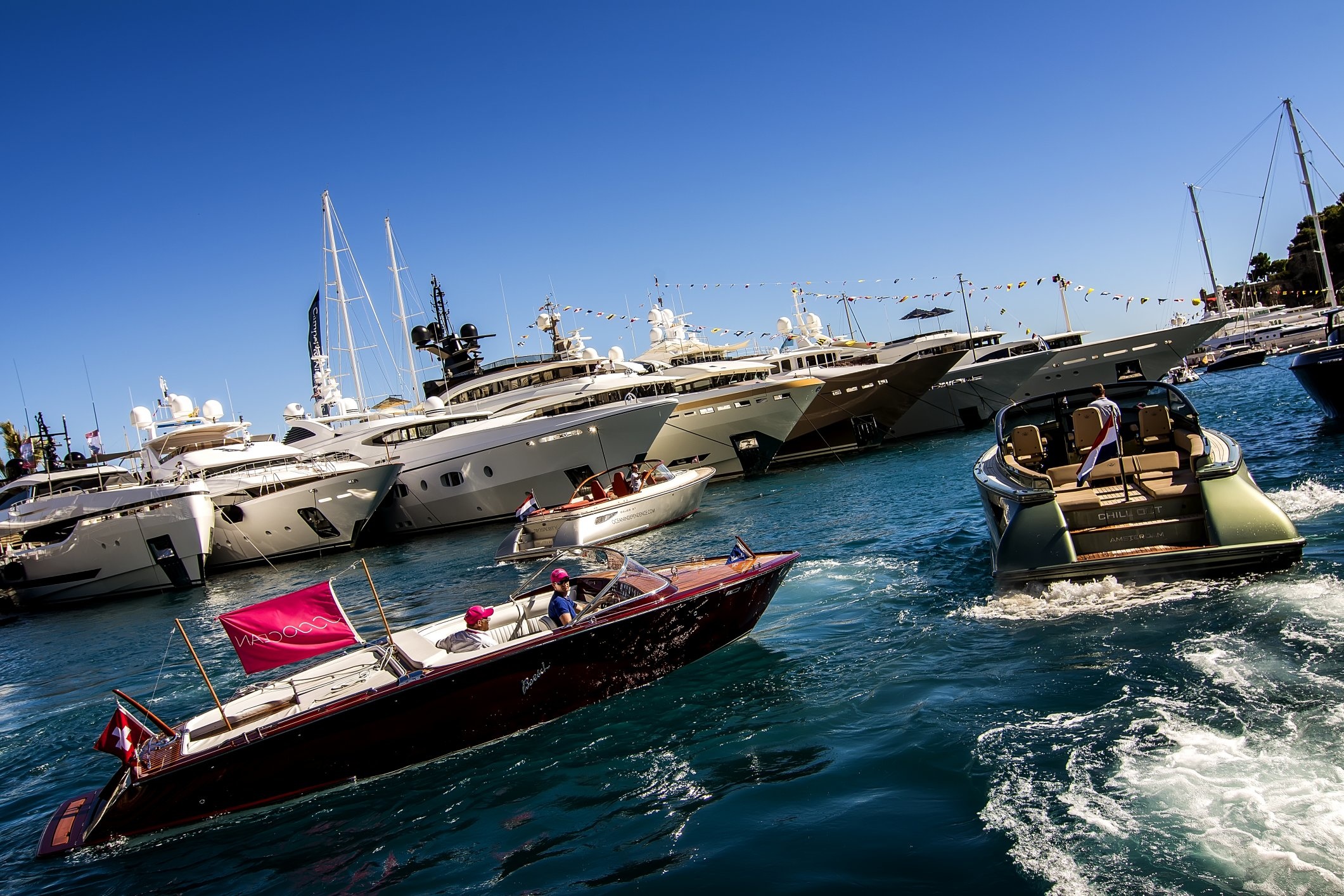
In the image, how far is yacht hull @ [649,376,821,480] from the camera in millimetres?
35719

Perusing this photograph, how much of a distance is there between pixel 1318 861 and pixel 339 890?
242 inches

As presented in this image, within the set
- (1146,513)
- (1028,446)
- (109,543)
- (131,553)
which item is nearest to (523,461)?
(131,553)

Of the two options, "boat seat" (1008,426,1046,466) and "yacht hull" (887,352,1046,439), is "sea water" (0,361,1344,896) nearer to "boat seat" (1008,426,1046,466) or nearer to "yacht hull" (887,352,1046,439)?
"boat seat" (1008,426,1046,466)

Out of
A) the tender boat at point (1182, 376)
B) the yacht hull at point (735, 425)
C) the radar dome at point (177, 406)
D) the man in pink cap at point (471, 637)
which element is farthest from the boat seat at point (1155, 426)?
the tender boat at point (1182, 376)

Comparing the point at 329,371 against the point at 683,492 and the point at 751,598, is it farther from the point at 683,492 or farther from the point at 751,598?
the point at 751,598

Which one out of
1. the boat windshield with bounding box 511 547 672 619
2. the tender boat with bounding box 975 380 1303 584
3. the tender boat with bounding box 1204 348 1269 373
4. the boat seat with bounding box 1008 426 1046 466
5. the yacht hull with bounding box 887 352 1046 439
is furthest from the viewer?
the tender boat with bounding box 1204 348 1269 373

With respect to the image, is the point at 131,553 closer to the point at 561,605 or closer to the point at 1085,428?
the point at 561,605

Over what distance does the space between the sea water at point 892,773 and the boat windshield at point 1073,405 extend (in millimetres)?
2127

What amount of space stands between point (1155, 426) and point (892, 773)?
22.5 feet

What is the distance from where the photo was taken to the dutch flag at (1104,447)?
32.8 ft

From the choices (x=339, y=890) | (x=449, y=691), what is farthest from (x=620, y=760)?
(x=339, y=890)

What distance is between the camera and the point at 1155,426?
1077 cm

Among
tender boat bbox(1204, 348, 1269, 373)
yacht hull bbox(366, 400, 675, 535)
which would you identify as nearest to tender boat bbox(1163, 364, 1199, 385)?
tender boat bbox(1204, 348, 1269, 373)

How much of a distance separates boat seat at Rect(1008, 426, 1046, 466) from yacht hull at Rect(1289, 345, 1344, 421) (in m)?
13.9
